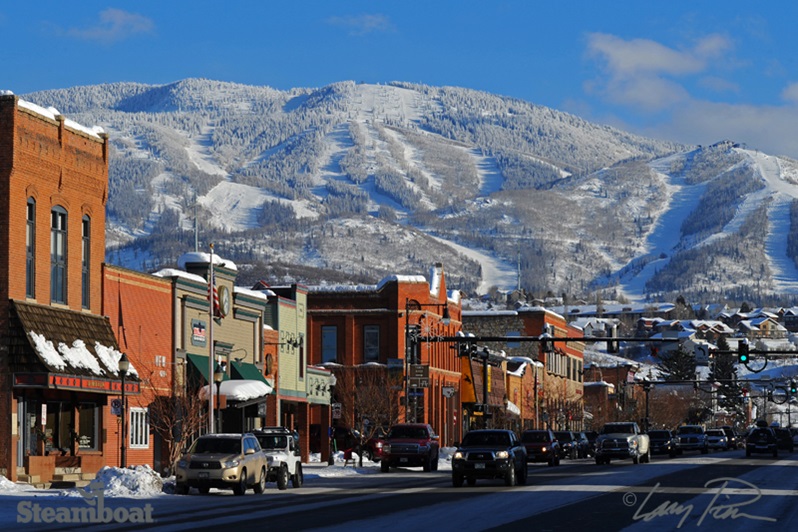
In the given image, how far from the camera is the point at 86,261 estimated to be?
188 feet

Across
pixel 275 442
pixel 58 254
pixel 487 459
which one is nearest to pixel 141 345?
pixel 58 254

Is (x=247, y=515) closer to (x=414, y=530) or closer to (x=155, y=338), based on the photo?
(x=414, y=530)

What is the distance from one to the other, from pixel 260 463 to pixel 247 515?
41.8ft

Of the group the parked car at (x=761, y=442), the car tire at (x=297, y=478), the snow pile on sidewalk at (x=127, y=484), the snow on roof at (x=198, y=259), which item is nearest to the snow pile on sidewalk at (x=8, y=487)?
the snow pile on sidewalk at (x=127, y=484)

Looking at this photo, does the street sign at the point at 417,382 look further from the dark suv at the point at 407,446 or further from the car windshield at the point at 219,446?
the car windshield at the point at 219,446

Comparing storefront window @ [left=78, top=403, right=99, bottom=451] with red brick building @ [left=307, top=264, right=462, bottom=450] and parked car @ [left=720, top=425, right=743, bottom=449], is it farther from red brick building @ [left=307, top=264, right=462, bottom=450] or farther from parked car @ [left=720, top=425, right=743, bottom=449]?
parked car @ [left=720, top=425, right=743, bottom=449]

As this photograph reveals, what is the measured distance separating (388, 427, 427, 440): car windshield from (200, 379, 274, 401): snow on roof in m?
6.35

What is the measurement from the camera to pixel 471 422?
120500 millimetres

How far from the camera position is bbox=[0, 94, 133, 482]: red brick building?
5050 cm

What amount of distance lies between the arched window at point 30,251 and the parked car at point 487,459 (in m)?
15.6

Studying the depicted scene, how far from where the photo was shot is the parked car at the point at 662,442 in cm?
9689

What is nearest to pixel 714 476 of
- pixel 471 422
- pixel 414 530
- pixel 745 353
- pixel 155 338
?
pixel 745 353

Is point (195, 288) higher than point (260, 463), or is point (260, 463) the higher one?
point (195, 288)

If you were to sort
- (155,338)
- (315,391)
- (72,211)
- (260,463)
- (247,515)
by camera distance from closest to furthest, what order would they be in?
(247,515) → (260,463) → (72,211) → (155,338) → (315,391)
